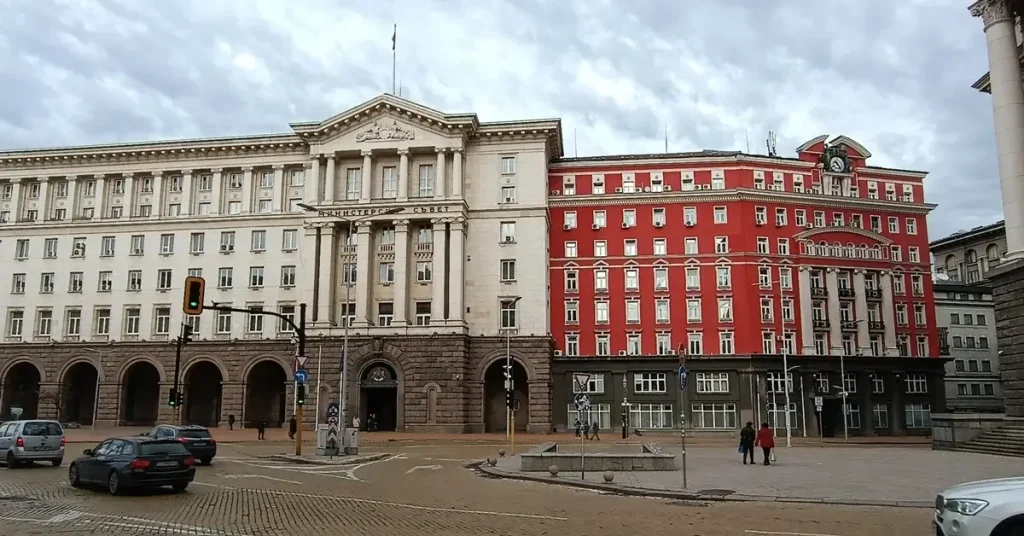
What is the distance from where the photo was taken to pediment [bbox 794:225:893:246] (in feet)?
227

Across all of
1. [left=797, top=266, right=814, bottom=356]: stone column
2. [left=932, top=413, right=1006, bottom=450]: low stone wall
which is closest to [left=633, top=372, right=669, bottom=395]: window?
[left=797, top=266, right=814, bottom=356]: stone column

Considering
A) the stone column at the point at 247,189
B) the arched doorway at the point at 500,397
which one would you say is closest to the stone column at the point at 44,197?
the stone column at the point at 247,189

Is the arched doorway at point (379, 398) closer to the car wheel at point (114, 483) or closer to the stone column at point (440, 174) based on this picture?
the stone column at point (440, 174)

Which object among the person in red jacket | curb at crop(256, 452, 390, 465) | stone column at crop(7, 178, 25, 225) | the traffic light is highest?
stone column at crop(7, 178, 25, 225)

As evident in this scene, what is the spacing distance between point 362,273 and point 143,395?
2339 cm

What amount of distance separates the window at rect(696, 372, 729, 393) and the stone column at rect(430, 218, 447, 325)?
23.2m

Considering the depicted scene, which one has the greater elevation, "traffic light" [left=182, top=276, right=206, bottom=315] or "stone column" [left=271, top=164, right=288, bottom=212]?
"stone column" [left=271, top=164, right=288, bottom=212]

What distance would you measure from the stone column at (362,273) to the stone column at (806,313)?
37780mm

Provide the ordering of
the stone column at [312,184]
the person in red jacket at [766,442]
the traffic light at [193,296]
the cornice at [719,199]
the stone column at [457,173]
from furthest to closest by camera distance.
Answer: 1. the cornice at [719,199]
2. the stone column at [312,184]
3. the stone column at [457,173]
4. the person in red jacket at [766,442]
5. the traffic light at [193,296]

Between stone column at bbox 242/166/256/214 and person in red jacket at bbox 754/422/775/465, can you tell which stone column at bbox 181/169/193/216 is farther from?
person in red jacket at bbox 754/422/775/465

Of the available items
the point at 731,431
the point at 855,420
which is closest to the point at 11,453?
the point at 731,431

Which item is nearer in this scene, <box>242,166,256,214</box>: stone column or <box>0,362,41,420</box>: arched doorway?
<box>0,362,41,420</box>: arched doorway

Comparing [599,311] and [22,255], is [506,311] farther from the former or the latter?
[22,255]

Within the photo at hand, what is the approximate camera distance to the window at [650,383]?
66000mm
